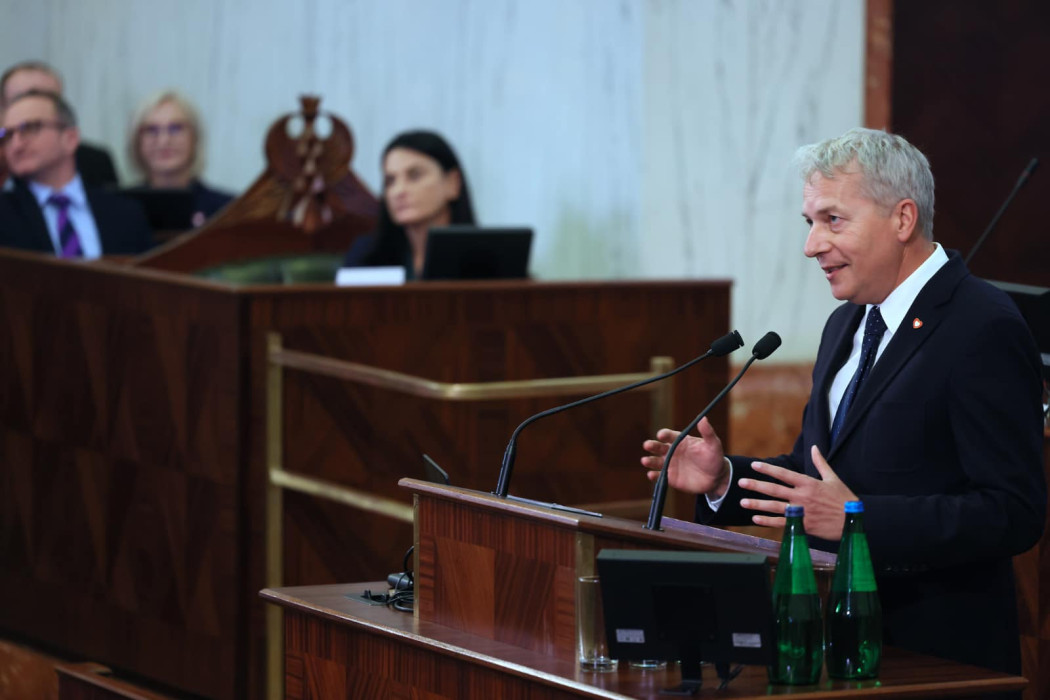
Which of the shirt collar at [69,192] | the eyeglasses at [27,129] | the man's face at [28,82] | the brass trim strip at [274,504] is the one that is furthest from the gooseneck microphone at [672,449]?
the man's face at [28,82]

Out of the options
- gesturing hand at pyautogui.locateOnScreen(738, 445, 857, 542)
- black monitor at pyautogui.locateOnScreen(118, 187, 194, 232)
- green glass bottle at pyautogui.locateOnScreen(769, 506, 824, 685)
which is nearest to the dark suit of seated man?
black monitor at pyautogui.locateOnScreen(118, 187, 194, 232)

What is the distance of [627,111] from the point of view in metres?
7.38

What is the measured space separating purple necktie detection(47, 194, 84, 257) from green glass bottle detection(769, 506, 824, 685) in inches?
201

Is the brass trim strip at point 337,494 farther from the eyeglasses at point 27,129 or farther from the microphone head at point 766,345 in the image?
the eyeglasses at point 27,129

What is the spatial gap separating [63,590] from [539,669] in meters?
3.51

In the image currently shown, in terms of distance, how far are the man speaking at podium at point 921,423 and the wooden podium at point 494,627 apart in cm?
14

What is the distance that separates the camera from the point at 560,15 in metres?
7.81

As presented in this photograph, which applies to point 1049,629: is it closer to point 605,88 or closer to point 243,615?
point 243,615

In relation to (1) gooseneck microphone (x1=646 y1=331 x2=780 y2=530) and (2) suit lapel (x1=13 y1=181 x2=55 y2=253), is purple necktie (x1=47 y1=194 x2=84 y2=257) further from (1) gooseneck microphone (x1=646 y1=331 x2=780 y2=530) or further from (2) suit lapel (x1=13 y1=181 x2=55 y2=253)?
(1) gooseneck microphone (x1=646 y1=331 x2=780 y2=530)

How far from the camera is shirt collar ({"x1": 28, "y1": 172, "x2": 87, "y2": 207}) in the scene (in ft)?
23.4

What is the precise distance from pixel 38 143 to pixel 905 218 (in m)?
5.04

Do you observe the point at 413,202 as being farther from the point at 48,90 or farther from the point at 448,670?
the point at 448,670

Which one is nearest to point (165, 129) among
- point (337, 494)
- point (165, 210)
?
point (165, 210)

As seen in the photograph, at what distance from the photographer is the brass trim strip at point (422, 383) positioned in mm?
4754
